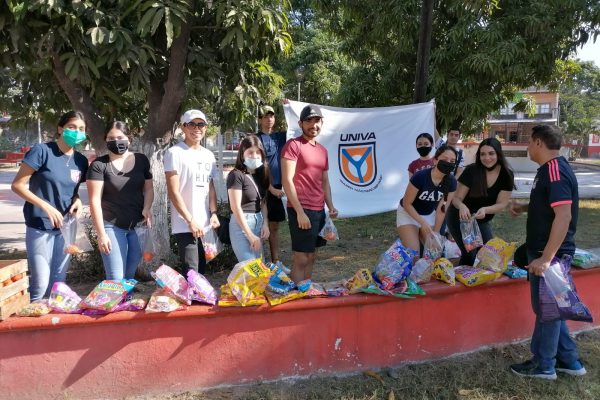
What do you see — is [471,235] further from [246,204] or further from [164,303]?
[164,303]

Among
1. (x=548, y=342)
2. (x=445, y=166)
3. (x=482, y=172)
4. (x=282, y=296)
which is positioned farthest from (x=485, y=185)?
(x=282, y=296)

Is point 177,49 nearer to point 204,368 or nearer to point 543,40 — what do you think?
point 204,368

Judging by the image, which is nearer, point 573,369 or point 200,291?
point 200,291

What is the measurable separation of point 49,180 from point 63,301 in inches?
32.5

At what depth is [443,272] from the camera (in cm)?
348

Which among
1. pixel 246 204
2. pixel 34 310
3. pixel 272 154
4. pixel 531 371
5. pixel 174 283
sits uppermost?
pixel 272 154

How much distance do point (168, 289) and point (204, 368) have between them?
55 centimetres

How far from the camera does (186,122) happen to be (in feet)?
10.9

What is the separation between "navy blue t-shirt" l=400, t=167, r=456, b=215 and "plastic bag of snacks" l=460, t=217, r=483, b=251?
0.97 ft

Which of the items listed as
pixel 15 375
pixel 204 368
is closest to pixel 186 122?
pixel 204 368

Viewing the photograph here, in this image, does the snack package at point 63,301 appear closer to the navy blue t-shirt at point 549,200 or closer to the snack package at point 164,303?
the snack package at point 164,303

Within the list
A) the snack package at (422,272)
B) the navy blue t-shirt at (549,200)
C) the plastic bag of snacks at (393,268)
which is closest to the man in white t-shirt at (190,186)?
the plastic bag of snacks at (393,268)

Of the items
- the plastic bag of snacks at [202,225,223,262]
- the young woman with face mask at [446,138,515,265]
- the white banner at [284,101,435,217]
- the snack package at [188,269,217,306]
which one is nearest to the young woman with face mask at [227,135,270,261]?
the plastic bag of snacks at [202,225,223,262]

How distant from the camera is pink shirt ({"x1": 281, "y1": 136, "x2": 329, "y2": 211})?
3496 mm
